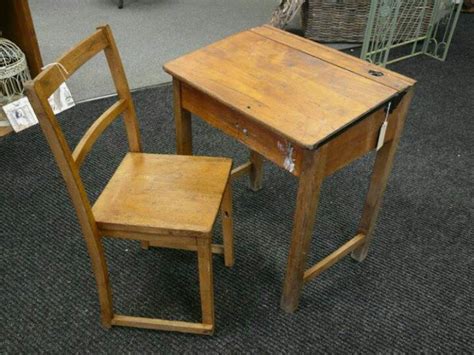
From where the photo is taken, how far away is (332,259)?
160 centimetres

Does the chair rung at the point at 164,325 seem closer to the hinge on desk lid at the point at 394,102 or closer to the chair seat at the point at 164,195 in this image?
the chair seat at the point at 164,195

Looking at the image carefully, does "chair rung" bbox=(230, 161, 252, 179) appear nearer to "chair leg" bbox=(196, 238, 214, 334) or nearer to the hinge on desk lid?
"chair leg" bbox=(196, 238, 214, 334)

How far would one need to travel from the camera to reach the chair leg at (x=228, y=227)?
60.1 inches

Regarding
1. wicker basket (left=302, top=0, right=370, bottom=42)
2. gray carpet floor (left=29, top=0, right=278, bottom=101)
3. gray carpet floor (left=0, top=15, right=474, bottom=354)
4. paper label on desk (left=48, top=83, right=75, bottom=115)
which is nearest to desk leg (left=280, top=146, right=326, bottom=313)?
gray carpet floor (left=0, top=15, right=474, bottom=354)

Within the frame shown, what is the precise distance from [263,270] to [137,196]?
0.58 meters

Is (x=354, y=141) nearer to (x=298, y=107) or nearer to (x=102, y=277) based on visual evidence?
(x=298, y=107)

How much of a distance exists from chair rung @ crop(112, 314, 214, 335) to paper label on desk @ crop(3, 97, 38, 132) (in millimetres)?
1133

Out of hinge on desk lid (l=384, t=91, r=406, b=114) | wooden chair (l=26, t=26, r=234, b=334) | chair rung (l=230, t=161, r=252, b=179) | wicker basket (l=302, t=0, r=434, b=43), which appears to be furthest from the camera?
wicker basket (l=302, t=0, r=434, b=43)

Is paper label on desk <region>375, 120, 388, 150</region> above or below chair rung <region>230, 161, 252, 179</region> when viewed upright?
above

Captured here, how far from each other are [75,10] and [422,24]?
2.54 metres

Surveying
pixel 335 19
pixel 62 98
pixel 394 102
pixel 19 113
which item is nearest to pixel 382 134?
pixel 394 102

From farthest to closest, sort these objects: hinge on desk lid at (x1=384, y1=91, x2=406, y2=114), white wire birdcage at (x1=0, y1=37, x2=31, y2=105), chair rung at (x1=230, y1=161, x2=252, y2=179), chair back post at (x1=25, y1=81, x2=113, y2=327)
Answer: white wire birdcage at (x1=0, y1=37, x2=31, y2=105)
chair rung at (x1=230, y1=161, x2=252, y2=179)
hinge on desk lid at (x1=384, y1=91, x2=406, y2=114)
chair back post at (x1=25, y1=81, x2=113, y2=327)

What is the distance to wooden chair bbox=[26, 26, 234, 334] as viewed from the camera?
1173mm

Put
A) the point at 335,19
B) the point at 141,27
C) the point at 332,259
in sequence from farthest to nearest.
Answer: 1. the point at 141,27
2. the point at 335,19
3. the point at 332,259
